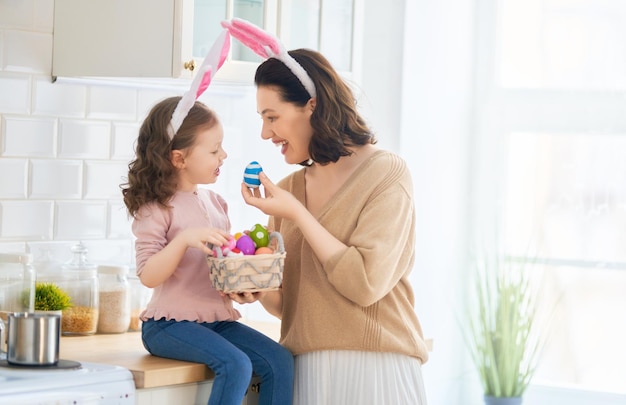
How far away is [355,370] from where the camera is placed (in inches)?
88.4

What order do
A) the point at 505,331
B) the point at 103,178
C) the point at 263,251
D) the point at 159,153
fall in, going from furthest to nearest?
the point at 505,331, the point at 103,178, the point at 159,153, the point at 263,251

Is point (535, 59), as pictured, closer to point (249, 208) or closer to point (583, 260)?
point (583, 260)

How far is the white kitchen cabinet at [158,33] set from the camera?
97.7 inches

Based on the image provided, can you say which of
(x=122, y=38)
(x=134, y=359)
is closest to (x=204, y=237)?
(x=134, y=359)

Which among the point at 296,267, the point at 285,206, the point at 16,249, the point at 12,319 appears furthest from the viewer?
the point at 16,249

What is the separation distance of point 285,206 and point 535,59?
2350 mm

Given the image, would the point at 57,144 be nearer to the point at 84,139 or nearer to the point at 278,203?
the point at 84,139

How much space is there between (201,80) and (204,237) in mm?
355

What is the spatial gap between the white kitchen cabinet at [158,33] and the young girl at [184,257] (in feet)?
0.76

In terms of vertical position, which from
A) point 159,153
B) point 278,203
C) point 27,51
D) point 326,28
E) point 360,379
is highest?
point 326,28

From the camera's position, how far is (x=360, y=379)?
2236mm

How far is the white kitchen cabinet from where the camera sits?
248cm

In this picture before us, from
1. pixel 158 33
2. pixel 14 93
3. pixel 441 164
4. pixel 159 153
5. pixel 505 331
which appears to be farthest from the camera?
pixel 441 164

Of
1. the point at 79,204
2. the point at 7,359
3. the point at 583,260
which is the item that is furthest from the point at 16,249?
the point at 583,260
